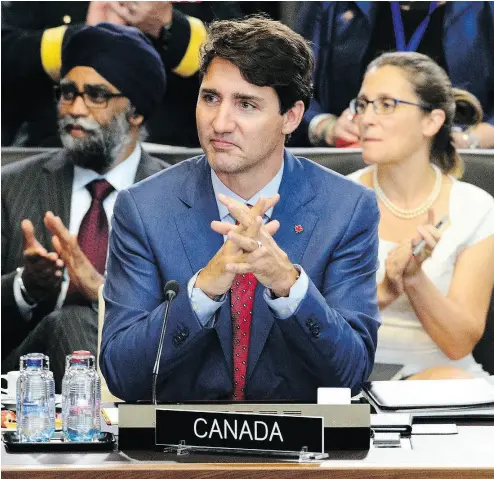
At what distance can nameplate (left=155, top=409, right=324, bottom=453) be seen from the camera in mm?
2074

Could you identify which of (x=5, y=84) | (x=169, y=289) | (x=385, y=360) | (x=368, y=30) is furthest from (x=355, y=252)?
(x=5, y=84)

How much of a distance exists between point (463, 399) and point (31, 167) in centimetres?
264

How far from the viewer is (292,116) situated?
10.3 ft

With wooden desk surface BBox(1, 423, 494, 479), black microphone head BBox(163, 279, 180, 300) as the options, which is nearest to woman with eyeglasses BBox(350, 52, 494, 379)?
black microphone head BBox(163, 279, 180, 300)

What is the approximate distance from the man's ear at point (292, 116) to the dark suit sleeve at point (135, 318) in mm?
505

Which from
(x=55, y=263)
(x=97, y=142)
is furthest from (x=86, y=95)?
(x=55, y=263)

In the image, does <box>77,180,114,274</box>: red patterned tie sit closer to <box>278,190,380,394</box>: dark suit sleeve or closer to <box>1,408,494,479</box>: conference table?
<box>278,190,380,394</box>: dark suit sleeve

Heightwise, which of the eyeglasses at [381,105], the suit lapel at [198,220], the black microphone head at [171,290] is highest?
the eyeglasses at [381,105]

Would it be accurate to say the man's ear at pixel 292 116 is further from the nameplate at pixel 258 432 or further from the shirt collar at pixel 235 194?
the nameplate at pixel 258 432

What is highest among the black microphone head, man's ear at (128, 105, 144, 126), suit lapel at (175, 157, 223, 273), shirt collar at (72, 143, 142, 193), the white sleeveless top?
man's ear at (128, 105, 144, 126)

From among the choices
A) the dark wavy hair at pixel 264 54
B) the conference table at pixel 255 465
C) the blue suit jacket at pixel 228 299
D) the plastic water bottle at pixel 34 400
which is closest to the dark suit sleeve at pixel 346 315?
the blue suit jacket at pixel 228 299

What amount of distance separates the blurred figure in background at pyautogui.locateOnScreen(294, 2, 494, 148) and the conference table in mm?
2555

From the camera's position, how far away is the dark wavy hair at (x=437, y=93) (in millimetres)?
4492

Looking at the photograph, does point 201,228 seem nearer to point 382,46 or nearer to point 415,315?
point 415,315
